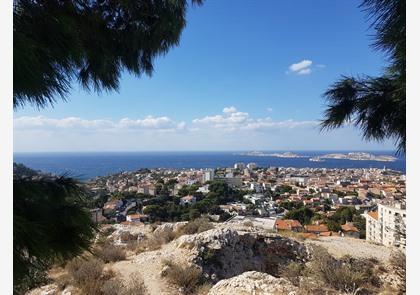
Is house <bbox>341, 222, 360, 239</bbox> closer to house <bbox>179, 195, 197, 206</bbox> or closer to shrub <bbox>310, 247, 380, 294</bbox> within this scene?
shrub <bbox>310, 247, 380, 294</bbox>

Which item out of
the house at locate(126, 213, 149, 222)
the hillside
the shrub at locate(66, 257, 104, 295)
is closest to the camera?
the shrub at locate(66, 257, 104, 295)

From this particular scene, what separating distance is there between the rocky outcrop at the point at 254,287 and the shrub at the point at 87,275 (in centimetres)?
142

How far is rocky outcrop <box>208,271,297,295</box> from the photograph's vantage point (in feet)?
10.00

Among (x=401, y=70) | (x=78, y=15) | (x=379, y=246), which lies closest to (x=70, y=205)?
(x=78, y=15)

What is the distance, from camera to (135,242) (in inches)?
238

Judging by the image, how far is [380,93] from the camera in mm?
951

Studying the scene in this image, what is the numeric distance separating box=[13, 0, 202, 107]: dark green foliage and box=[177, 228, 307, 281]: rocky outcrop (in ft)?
13.3

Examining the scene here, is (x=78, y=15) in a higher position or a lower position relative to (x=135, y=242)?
higher

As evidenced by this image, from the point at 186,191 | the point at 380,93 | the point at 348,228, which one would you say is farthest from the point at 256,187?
the point at 380,93

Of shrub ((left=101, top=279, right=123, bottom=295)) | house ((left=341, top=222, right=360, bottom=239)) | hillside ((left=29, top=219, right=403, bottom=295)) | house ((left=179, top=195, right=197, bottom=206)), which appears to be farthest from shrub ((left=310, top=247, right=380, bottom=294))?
house ((left=179, top=195, right=197, bottom=206))

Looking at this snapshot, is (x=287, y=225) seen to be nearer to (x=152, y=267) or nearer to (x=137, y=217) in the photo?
(x=137, y=217)
